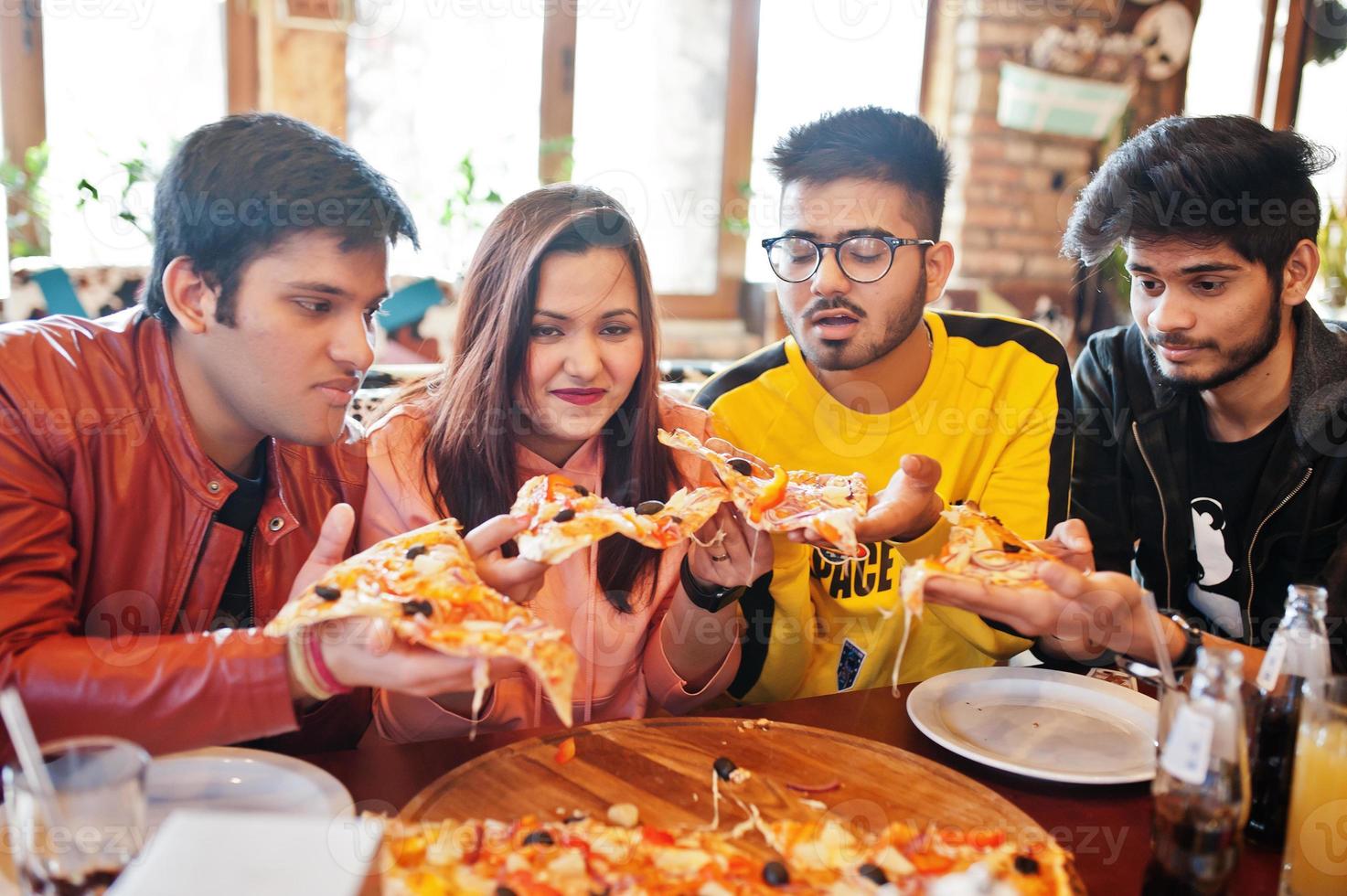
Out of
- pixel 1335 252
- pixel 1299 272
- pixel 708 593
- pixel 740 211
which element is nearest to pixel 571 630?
pixel 708 593

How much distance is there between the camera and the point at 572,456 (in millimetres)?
2037

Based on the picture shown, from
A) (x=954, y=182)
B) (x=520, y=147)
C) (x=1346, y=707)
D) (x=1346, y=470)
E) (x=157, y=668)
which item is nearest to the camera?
(x=1346, y=707)

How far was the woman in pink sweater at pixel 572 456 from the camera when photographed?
1.83 m

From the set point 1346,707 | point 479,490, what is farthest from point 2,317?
point 1346,707

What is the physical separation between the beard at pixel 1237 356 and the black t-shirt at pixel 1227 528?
0.56 ft

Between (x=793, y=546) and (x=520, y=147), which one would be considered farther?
(x=520, y=147)

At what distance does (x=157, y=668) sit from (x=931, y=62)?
4835mm

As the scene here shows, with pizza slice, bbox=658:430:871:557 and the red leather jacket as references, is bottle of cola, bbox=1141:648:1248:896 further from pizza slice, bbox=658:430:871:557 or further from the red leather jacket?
the red leather jacket

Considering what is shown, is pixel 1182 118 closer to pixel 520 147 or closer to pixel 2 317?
pixel 520 147

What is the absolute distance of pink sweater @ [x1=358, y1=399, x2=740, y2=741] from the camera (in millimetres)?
1828

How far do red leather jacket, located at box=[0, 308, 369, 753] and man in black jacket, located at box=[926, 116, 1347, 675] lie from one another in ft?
5.12

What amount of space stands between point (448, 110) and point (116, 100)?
1.23 metres

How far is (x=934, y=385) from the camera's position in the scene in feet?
7.78

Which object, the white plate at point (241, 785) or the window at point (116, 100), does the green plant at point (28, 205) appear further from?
the white plate at point (241, 785)
